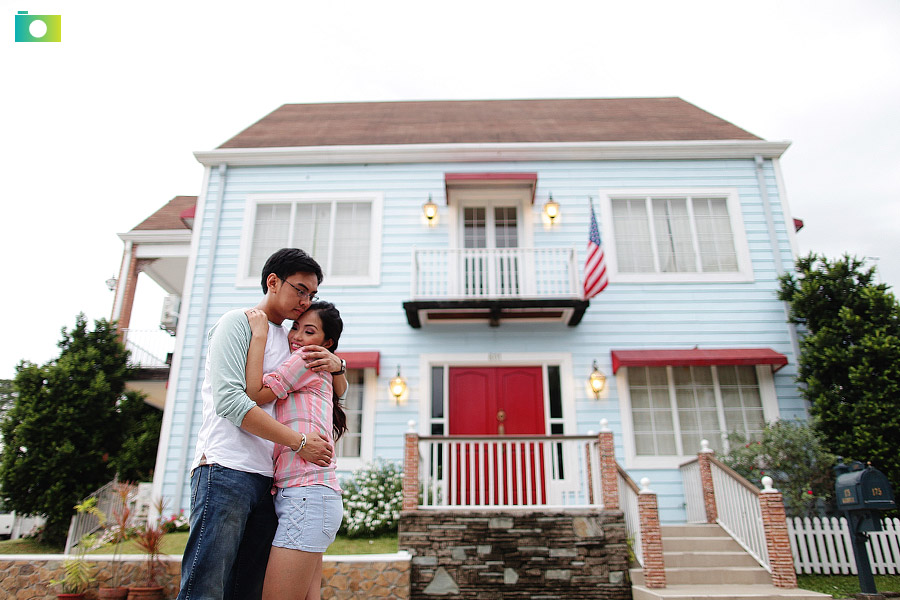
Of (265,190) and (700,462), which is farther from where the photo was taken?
(265,190)

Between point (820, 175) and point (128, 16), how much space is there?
27.2 m

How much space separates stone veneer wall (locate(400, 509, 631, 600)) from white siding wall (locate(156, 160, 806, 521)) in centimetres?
252

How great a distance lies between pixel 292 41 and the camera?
13.1m

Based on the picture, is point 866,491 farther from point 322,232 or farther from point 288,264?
point 322,232

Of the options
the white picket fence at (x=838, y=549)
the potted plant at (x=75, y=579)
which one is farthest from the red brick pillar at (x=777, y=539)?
the potted plant at (x=75, y=579)

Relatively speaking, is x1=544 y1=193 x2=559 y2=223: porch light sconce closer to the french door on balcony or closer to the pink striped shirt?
the french door on balcony

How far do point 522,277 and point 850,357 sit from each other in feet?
17.5

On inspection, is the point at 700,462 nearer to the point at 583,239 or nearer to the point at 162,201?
the point at 583,239

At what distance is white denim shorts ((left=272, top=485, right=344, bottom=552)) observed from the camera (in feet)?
5.91

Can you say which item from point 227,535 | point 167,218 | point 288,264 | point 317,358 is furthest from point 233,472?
point 167,218

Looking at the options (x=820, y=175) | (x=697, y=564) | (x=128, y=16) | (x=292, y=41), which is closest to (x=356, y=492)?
(x=697, y=564)

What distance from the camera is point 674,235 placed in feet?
34.1

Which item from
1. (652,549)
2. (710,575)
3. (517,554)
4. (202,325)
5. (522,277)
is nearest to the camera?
(652,549)

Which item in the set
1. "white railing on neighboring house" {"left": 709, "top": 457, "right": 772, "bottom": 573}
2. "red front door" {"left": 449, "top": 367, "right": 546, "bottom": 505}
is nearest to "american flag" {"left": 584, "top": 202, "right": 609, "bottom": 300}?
"red front door" {"left": 449, "top": 367, "right": 546, "bottom": 505}
